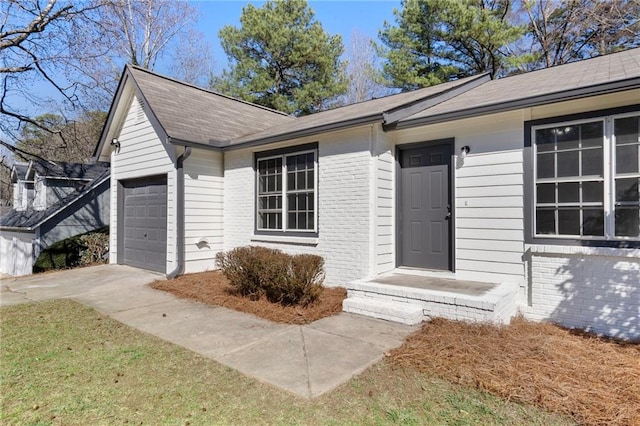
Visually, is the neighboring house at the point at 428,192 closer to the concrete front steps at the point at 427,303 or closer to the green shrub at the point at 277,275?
the concrete front steps at the point at 427,303

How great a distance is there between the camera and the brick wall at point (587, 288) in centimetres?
482

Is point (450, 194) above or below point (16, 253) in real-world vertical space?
above

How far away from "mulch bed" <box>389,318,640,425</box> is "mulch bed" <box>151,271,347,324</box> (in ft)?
5.38

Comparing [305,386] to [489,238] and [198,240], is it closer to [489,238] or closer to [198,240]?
[489,238]

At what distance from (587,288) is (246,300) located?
5234 millimetres

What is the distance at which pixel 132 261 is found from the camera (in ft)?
33.8

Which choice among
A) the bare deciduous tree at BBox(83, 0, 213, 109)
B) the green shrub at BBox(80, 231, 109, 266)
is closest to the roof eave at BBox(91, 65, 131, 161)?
the green shrub at BBox(80, 231, 109, 266)

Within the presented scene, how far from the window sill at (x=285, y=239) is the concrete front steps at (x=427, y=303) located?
1892mm

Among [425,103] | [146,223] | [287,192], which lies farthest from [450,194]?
[146,223]

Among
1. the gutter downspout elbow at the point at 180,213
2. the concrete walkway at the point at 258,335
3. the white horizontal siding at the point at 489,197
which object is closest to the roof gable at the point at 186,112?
the gutter downspout elbow at the point at 180,213

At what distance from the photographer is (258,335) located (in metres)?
4.77

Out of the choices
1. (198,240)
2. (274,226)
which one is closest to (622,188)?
(274,226)

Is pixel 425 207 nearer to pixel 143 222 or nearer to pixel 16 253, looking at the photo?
pixel 143 222

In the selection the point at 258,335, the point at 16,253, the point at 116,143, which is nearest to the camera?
the point at 258,335
